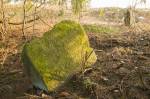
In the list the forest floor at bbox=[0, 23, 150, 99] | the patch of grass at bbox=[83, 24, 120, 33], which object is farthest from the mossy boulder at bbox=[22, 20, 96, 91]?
the patch of grass at bbox=[83, 24, 120, 33]

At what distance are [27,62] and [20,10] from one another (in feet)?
14.0

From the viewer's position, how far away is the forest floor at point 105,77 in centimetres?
496

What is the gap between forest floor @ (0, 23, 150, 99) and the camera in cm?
496

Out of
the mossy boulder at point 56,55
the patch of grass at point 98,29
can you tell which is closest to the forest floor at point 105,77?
the mossy boulder at point 56,55

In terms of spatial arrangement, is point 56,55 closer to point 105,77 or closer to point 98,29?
point 105,77

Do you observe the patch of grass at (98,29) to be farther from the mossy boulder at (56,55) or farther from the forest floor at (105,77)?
the mossy boulder at (56,55)

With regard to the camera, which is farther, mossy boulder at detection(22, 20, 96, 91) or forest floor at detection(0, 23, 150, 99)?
mossy boulder at detection(22, 20, 96, 91)

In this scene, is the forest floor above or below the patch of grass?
below

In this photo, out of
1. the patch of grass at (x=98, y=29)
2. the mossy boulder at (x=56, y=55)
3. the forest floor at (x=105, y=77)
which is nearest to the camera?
the forest floor at (x=105, y=77)

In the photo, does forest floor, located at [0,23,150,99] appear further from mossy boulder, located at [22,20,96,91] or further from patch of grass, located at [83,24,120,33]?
patch of grass, located at [83,24,120,33]

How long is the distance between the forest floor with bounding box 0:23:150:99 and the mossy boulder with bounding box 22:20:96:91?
140 millimetres

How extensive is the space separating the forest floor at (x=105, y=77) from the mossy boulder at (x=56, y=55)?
0.14 m

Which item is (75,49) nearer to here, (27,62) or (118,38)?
(27,62)

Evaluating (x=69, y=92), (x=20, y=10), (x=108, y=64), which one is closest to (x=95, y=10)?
(x=20, y=10)
